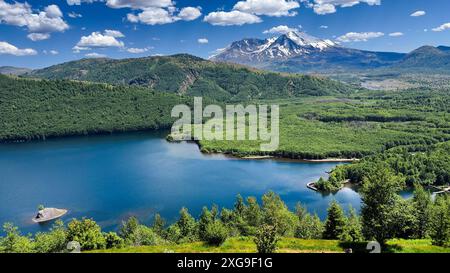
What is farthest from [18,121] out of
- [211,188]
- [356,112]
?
[356,112]

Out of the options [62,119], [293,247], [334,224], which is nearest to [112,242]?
[293,247]

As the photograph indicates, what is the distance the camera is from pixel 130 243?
4259cm

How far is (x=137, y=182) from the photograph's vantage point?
87062 millimetres

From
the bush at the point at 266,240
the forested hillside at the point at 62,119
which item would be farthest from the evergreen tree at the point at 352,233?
the forested hillside at the point at 62,119

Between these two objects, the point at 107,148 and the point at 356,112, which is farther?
the point at 356,112

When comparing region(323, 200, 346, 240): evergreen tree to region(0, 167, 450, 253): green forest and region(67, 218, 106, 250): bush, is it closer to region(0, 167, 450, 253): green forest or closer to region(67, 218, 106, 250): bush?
region(0, 167, 450, 253): green forest

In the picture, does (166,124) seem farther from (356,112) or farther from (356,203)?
(356,203)

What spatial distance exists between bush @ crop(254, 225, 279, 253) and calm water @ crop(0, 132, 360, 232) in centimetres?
4067

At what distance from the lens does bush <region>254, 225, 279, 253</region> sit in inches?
934

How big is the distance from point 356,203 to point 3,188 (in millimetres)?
71953

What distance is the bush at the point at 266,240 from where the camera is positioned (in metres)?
23.7

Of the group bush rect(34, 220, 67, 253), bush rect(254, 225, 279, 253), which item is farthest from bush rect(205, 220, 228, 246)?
bush rect(34, 220, 67, 253)
